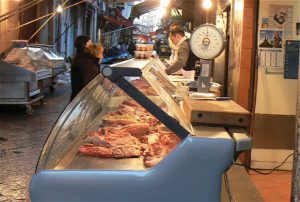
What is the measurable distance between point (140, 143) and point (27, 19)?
57.2 feet

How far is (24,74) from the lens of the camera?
11453 millimetres

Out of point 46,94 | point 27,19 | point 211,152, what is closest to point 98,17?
point 27,19

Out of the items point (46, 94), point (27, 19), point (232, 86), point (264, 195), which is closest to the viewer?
point (264, 195)

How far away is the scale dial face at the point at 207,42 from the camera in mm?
4531

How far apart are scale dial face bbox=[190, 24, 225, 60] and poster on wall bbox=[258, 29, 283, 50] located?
2.30m

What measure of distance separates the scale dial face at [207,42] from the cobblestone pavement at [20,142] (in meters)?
2.49

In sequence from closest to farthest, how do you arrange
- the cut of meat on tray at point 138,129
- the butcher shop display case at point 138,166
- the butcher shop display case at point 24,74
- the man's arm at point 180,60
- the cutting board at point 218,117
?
the butcher shop display case at point 138,166
the cutting board at point 218,117
the cut of meat on tray at point 138,129
the man's arm at point 180,60
the butcher shop display case at point 24,74

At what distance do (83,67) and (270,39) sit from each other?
2974mm

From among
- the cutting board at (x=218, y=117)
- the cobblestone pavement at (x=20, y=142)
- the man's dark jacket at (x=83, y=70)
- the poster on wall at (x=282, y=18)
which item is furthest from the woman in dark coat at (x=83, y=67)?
the cutting board at (x=218, y=117)

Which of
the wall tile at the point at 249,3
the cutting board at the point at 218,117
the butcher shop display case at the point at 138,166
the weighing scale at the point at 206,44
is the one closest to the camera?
the butcher shop display case at the point at 138,166

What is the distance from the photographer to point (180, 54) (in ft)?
27.3

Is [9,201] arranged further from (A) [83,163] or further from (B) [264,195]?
(B) [264,195]

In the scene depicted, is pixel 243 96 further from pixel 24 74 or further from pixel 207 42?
pixel 24 74

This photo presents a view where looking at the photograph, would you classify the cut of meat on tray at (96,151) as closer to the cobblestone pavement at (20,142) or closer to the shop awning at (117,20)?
the cobblestone pavement at (20,142)
